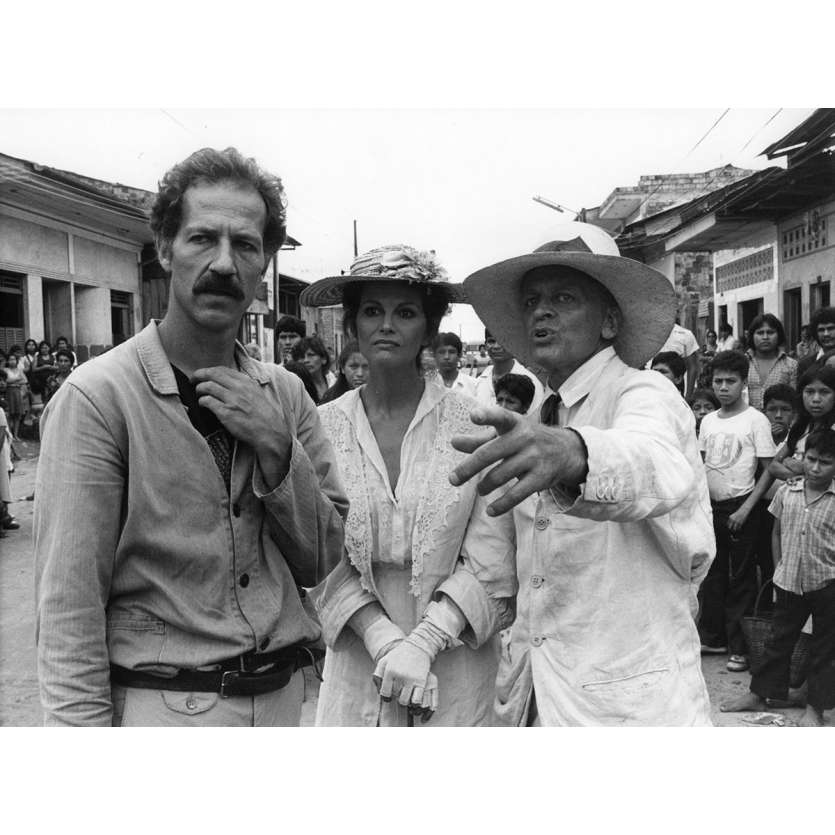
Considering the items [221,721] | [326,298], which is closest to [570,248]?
[326,298]

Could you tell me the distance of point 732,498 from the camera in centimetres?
448

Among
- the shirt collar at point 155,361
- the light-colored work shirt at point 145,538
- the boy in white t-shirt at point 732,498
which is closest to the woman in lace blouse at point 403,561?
the light-colored work shirt at point 145,538

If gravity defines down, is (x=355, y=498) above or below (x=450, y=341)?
below

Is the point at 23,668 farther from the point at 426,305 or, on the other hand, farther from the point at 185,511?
the point at 185,511

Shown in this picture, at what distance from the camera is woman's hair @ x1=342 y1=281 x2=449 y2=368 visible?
235 cm

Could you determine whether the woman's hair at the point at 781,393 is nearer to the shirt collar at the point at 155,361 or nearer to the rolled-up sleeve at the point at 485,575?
the rolled-up sleeve at the point at 485,575

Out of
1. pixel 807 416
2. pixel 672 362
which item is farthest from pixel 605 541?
pixel 672 362

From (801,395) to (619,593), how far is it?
291 centimetres

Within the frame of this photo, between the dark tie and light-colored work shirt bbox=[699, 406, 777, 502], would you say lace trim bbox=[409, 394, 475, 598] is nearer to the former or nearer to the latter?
the dark tie

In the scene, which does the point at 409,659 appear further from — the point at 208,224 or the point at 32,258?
the point at 32,258

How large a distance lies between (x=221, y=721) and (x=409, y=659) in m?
0.64

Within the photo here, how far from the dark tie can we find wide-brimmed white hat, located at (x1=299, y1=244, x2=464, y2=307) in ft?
1.79

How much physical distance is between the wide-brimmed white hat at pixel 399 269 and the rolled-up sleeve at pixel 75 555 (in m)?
1.05

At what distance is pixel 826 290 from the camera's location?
28.6 ft
